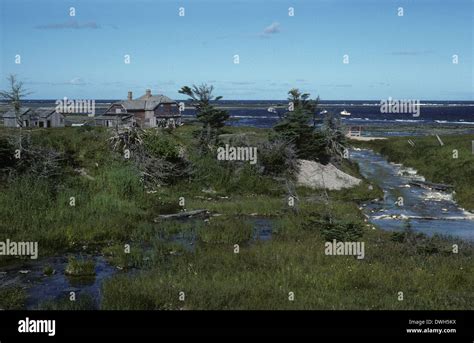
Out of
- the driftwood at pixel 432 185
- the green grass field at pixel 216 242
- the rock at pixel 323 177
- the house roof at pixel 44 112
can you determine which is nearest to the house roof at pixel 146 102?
the house roof at pixel 44 112

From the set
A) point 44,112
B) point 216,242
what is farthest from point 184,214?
point 44,112

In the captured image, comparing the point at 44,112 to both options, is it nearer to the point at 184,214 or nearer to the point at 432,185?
the point at 184,214

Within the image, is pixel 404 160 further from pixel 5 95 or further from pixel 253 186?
pixel 5 95

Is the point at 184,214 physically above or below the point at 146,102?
below

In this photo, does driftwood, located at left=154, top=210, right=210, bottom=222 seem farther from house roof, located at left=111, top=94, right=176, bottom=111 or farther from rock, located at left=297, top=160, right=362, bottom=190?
house roof, located at left=111, top=94, right=176, bottom=111

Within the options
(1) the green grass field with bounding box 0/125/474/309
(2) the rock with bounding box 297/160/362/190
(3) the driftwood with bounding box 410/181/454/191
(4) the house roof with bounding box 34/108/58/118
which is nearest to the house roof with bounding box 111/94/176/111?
(4) the house roof with bounding box 34/108/58/118

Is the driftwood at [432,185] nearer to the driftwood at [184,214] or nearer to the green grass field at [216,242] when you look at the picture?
the green grass field at [216,242]
